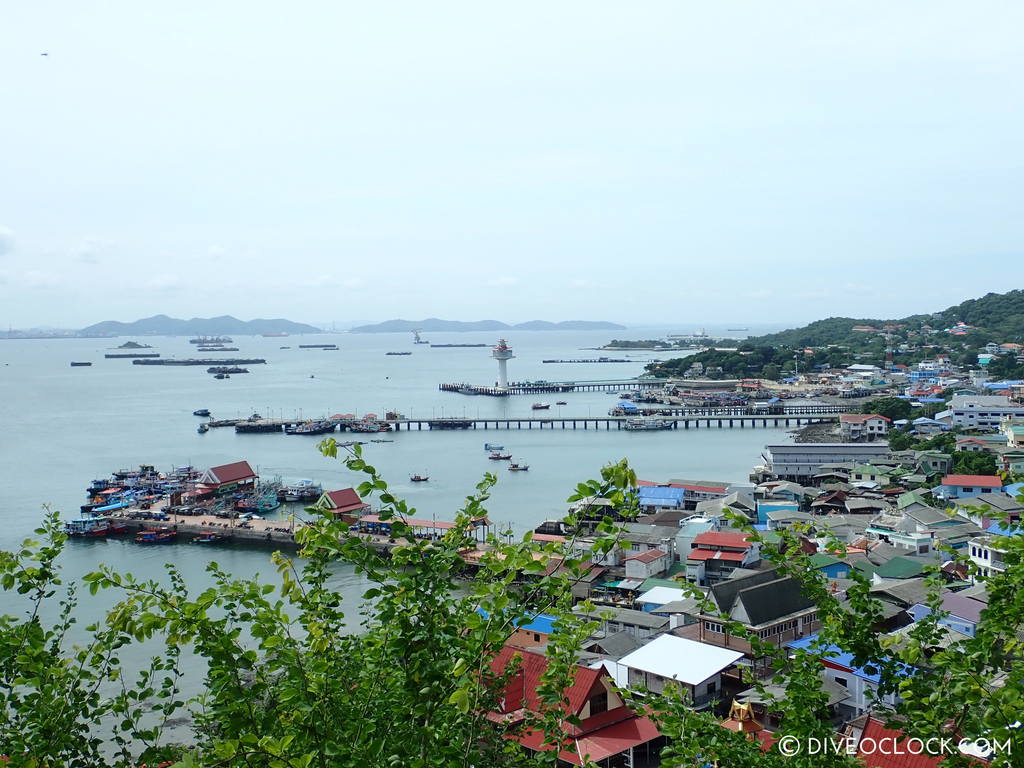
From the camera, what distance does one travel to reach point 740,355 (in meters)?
36.2

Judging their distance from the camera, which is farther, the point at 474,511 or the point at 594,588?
the point at 594,588

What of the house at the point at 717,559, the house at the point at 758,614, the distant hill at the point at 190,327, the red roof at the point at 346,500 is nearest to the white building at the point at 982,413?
the house at the point at 717,559

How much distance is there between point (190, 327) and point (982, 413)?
12892 cm

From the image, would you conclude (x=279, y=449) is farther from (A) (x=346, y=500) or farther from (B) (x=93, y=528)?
(A) (x=346, y=500)

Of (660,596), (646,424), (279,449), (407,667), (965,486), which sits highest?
(407,667)

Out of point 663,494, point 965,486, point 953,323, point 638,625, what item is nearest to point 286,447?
point 663,494

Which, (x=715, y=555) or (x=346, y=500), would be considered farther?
(x=346, y=500)

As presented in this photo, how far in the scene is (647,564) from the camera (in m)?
8.81

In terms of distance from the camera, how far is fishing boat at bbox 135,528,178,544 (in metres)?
12.0

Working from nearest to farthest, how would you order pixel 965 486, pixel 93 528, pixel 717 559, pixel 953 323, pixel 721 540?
1. pixel 717 559
2. pixel 721 540
3. pixel 965 486
4. pixel 93 528
5. pixel 953 323

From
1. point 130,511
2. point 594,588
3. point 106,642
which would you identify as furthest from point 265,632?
point 130,511

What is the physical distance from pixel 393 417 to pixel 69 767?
23332mm

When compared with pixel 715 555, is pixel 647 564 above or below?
below

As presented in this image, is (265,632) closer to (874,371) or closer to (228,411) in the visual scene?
(228,411)
